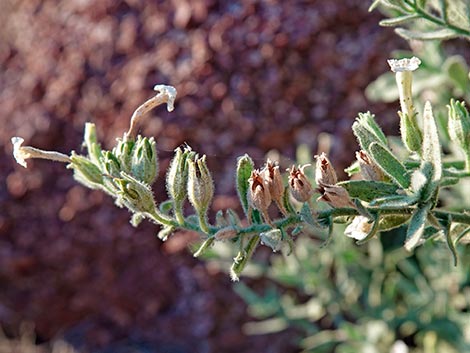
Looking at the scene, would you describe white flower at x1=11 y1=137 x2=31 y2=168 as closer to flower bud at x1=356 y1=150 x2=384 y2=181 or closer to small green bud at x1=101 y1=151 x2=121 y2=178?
small green bud at x1=101 y1=151 x2=121 y2=178

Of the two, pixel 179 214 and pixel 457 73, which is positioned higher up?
pixel 179 214

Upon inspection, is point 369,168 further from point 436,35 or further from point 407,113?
point 436,35

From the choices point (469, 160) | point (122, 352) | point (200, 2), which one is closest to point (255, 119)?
point (200, 2)

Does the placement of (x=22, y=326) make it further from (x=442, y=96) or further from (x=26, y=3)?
(x=442, y=96)

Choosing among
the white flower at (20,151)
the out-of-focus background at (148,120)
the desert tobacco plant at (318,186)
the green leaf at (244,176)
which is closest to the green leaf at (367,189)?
the desert tobacco plant at (318,186)

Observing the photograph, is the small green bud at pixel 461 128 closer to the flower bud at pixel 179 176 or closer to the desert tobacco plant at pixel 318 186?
the desert tobacco plant at pixel 318 186

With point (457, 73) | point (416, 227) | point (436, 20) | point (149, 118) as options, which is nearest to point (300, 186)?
point (416, 227)
